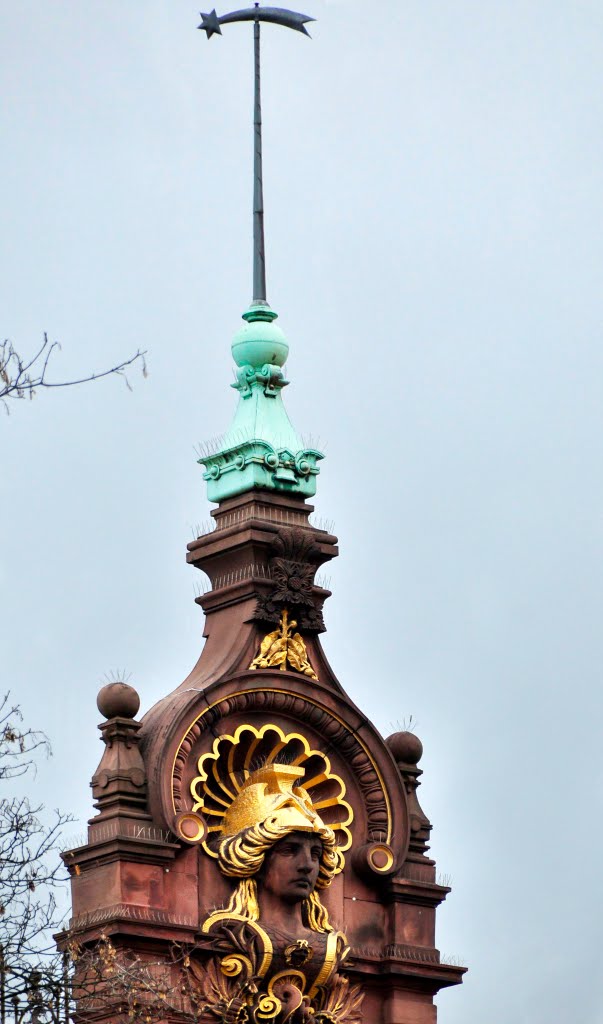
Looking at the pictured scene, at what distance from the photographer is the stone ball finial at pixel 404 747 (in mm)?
34000

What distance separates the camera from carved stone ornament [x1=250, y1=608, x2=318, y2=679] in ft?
109

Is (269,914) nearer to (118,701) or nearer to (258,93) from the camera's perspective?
(118,701)

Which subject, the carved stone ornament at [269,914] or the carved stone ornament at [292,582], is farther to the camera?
the carved stone ornament at [292,582]

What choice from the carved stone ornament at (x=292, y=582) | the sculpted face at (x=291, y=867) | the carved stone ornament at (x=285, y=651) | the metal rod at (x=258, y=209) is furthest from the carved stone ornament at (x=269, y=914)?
the metal rod at (x=258, y=209)

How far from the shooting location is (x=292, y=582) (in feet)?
110

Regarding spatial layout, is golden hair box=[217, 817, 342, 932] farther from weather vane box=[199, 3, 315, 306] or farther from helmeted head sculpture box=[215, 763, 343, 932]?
weather vane box=[199, 3, 315, 306]

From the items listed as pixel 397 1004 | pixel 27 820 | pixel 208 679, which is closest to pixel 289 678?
pixel 208 679

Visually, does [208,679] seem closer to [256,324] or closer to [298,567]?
[298,567]

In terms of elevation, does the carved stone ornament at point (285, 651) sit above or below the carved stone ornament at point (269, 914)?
above

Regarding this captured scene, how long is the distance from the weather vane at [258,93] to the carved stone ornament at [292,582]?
8.91ft

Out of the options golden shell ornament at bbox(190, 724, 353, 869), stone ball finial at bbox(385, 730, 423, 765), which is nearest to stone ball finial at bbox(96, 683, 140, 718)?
golden shell ornament at bbox(190, 724, 353, 869)

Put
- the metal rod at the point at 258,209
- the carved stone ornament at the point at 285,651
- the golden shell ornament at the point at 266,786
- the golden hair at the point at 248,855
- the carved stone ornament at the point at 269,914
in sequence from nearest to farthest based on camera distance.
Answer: the carved stone ornament at the point at 269,914 < the golden hair at the point at 248,855 < the golden shell ornament at the point at 266,786 < the carved stone ornament at the point at 285,651 < the metal rod at the point at 258,209

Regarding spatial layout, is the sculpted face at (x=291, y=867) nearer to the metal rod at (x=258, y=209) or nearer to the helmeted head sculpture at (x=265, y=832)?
the helmeted head sculpture at (x=265, y=832)

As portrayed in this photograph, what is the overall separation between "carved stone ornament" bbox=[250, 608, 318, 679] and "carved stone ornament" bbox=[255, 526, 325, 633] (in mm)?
112
